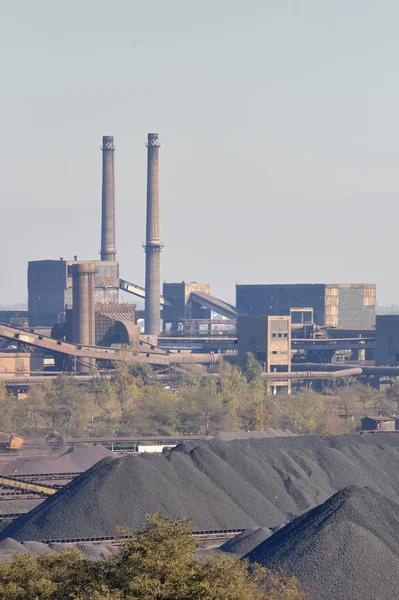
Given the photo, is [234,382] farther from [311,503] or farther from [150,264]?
[311,503]

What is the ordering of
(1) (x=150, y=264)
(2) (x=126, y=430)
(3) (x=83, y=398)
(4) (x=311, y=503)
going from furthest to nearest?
(1) (x=150, y=264) → (3) (x=83, y=398) → (2) (x=126, y=430) → (4) (x=311, y=503)

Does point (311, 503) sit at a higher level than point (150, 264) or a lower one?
lower

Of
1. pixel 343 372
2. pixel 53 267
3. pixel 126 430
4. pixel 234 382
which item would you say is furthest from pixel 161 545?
pixel 53 267

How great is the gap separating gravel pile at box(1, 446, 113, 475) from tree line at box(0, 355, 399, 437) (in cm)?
1427

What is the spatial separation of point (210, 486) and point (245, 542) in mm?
6711

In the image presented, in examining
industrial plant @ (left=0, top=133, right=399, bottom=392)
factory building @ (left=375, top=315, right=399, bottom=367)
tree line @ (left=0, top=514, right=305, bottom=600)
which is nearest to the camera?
tree line @ (left=0, top=514, right=305, bottom=600)

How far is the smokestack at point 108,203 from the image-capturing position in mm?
128375

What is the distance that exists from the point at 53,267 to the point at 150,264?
469 inches

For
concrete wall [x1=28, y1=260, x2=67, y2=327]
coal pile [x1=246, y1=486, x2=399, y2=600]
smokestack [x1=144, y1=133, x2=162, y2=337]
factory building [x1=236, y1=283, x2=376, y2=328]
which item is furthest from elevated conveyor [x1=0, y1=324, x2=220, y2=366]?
coal pile [x1=246, y1=486, x2=399, y2=600]

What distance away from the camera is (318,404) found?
3319 inches

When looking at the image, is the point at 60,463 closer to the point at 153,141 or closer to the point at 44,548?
the point at 44,548

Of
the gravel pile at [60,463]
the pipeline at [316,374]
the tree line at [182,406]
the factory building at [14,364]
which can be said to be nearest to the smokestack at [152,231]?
the pipeline at [316,374]

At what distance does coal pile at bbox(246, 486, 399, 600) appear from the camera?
101 feet

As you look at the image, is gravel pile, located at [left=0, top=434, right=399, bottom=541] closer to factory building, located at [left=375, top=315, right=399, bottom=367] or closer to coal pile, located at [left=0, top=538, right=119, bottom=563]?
coal pile, located at [left=0, top=538, right=119, bottom=563]
